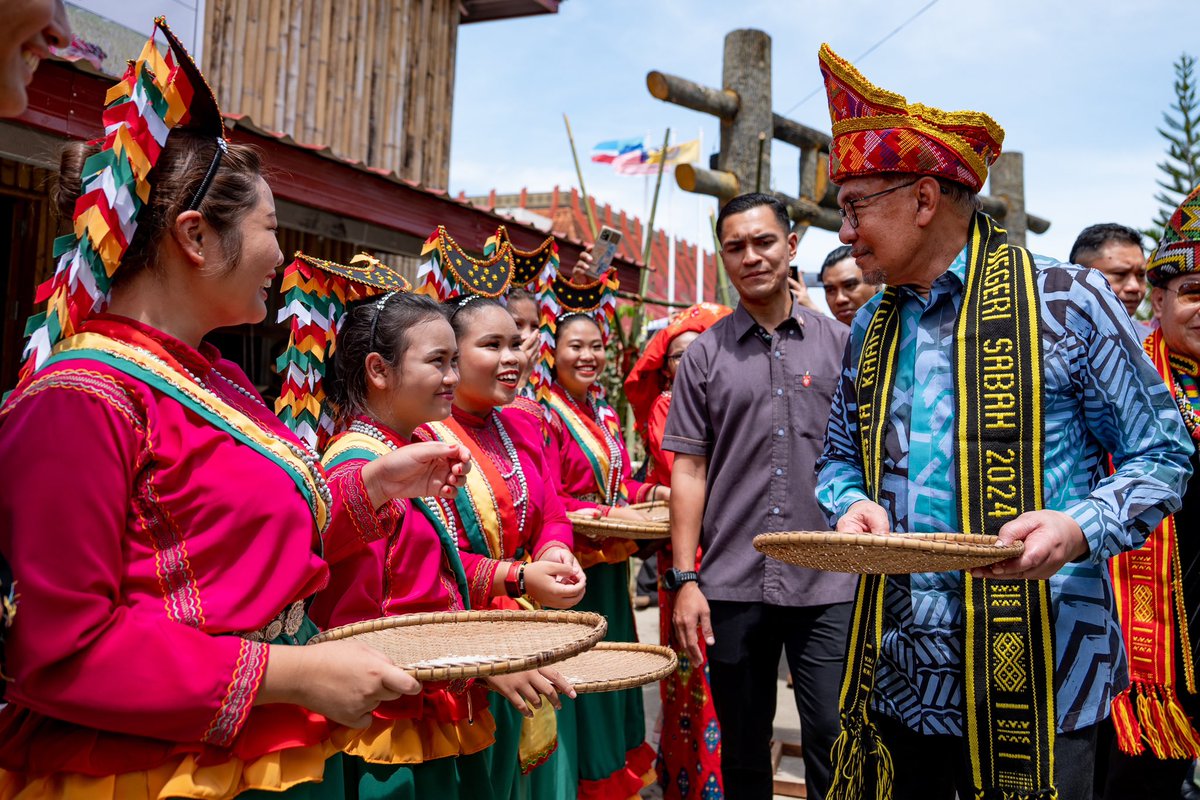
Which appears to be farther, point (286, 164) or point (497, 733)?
point (286, 164)

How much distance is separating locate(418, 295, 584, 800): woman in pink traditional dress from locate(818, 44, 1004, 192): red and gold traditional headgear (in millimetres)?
1266

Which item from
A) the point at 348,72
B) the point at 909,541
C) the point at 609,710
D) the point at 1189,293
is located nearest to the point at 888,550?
the point at 909,541

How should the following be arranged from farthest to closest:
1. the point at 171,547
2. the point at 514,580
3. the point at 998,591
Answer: the point at 514,580 → the point at 998,591 → the point at 171,547

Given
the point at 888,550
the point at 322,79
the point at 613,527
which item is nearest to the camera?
the point at 888,550

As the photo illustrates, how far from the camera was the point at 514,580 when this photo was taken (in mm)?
2529

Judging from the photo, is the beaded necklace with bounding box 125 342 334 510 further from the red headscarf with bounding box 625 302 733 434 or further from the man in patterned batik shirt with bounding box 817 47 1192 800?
the red headscarf with bounding box 625 302 733 434

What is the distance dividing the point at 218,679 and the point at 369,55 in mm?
7165

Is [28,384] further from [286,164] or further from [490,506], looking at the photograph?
[286,164]

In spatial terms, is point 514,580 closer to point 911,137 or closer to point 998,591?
point 998,591

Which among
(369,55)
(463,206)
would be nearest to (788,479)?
(463,206)

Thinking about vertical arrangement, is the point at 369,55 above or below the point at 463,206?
above

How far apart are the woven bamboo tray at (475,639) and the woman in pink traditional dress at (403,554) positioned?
0.77 feet

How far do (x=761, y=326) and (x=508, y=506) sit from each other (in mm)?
1079

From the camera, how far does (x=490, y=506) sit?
272 cm
